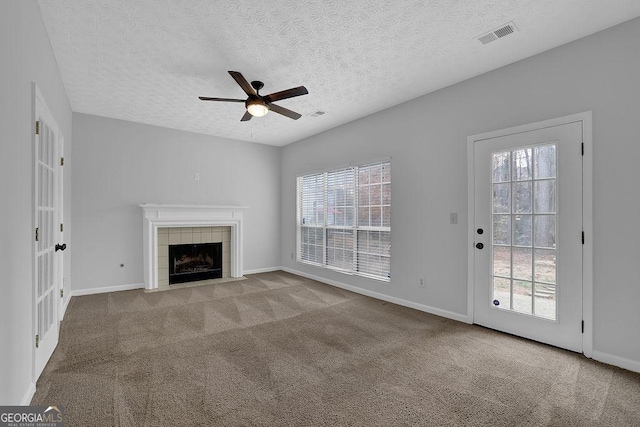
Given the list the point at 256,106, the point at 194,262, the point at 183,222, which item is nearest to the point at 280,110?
the point at 256,106

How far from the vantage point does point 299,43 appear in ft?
9.00

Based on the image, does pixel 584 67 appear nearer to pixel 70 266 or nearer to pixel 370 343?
pixel 370 343

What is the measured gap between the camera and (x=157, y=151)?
5.27 m

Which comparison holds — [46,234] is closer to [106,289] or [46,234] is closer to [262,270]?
[106,289]

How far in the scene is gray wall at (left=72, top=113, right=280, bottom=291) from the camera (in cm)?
465

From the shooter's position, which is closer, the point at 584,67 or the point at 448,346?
the point at 584,67

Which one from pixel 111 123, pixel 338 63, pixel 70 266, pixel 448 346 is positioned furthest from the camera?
pixel 111 123

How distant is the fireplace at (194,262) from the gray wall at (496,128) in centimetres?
207

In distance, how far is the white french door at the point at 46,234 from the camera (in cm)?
223

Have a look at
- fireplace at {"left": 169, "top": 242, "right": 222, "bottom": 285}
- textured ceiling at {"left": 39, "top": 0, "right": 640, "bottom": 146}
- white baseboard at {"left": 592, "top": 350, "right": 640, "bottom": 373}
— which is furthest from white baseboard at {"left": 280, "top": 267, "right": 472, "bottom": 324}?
textured ceiling at {"left": 39, "top": 0, "right": 640, "bottom": 146}

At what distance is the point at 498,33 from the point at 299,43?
1.74 meters

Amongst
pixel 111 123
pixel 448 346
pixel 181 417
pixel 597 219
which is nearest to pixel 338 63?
pixel 597 219

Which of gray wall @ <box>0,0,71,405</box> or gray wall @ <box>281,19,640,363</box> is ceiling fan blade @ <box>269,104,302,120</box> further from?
gray wall @ <box>0,0,71,405</box>

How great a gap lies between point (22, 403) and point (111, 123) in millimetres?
4265
